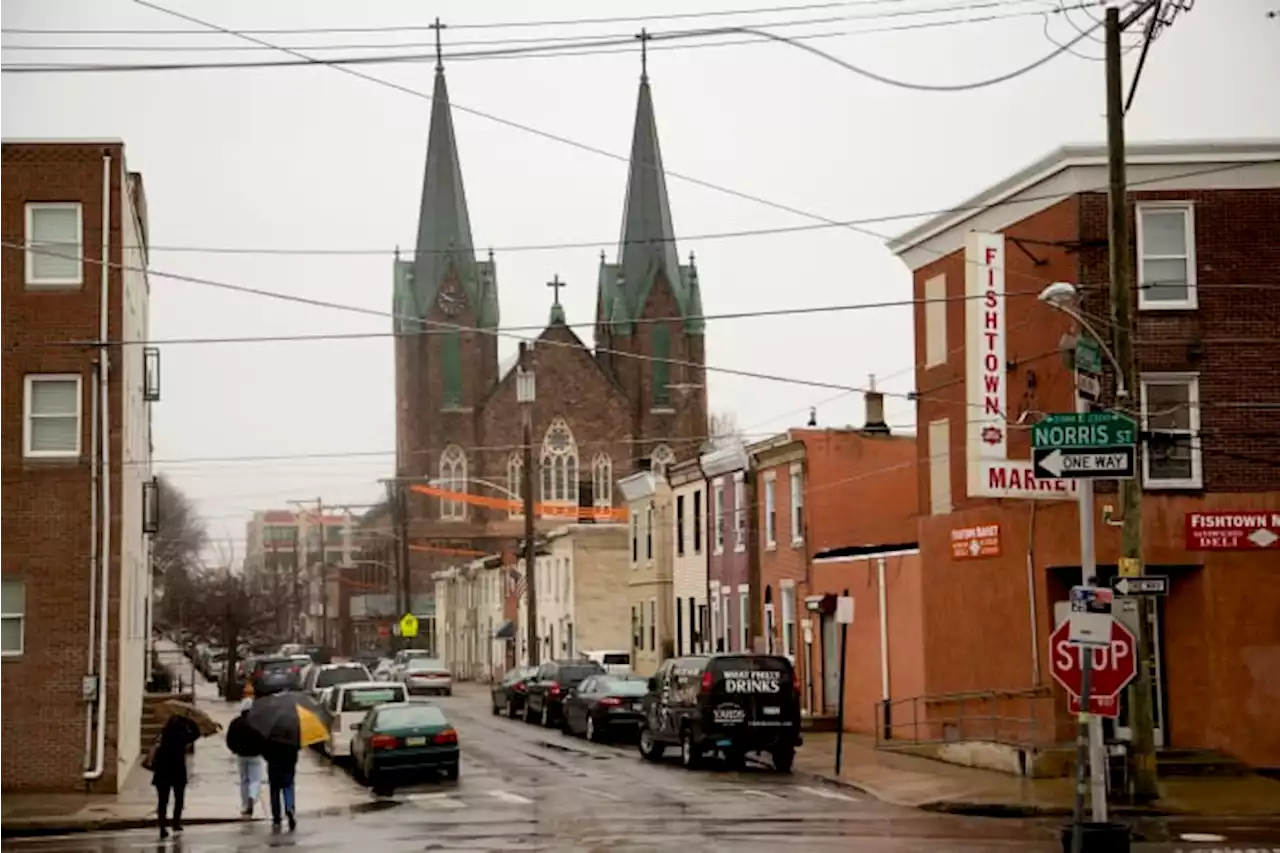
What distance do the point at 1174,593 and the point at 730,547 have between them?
75.0 feet

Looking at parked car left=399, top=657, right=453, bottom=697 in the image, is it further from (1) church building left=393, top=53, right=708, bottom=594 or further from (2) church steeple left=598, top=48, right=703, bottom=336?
(2) church steeple left=598, top=48, right=703, bottom=336

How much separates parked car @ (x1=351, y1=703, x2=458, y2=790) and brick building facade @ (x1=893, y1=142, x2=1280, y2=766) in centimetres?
957

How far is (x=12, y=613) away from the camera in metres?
30.7

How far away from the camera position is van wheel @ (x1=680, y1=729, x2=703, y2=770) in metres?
32.5

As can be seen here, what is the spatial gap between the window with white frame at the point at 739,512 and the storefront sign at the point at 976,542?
1630 cm

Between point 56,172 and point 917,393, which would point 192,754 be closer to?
point 56,172

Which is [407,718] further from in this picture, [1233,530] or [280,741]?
[1233,530]

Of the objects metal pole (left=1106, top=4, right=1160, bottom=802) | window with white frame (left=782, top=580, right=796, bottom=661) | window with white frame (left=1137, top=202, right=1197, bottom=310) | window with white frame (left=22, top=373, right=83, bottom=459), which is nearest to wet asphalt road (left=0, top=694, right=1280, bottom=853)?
metal pole (left=1106, top=4, right=1160, bottom=802)

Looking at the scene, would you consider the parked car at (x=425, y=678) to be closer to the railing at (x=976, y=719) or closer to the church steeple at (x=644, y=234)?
the railing at (x=976, y=719)

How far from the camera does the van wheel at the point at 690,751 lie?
32.5 m

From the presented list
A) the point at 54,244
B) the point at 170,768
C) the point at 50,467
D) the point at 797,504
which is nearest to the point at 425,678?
the point at 797,504

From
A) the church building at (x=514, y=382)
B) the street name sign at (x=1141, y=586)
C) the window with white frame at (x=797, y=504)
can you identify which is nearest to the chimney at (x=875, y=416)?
the window with white frame at (x=797, y=504)

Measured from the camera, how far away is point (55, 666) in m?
30.5

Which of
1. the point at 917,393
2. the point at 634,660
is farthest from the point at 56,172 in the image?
the point at 634,660
